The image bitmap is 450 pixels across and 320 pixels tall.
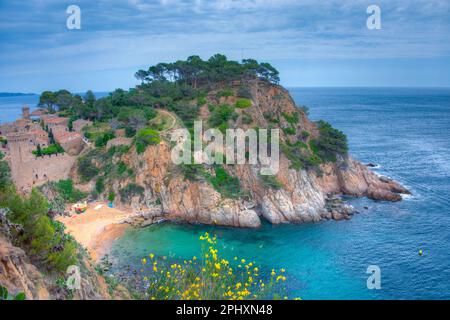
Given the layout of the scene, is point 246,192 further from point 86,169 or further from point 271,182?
point 86,169

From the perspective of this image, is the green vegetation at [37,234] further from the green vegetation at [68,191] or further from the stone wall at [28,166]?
the stone wall at [28,166]

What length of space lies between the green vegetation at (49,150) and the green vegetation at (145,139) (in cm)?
947

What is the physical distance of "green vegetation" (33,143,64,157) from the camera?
38928mm

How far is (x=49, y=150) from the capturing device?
131 ft

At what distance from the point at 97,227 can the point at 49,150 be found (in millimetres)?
12841

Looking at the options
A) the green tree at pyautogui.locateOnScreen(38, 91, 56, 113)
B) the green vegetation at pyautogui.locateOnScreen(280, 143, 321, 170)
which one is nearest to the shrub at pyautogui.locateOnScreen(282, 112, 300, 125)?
the green vegetation at pyautogui.locateOnScreen(280, 143, 321, 170)

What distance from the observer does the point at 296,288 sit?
24766 mm

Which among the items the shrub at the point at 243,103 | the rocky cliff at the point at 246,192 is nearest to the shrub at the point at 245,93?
the shrub at the point at 243,103

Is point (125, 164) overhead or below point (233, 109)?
below

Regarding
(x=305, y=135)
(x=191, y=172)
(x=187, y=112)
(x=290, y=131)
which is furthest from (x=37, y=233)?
(x=305, y=135)

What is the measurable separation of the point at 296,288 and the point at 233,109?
81.1 feet

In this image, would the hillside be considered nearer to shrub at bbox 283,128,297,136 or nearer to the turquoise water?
shrub at bbox 283,128,297,136
